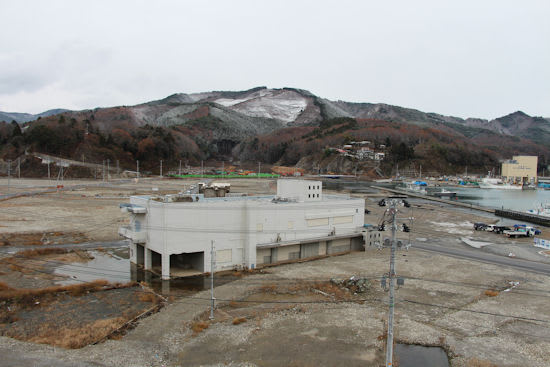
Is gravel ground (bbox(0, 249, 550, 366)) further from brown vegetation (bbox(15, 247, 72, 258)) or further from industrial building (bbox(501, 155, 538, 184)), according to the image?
industrial building (bbox(501, 155, 538, 184))

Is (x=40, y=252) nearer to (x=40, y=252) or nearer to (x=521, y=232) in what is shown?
(x=40, y=252)

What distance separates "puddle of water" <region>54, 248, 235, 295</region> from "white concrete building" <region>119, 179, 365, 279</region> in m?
0.76

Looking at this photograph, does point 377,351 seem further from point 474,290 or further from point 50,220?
point 50,220

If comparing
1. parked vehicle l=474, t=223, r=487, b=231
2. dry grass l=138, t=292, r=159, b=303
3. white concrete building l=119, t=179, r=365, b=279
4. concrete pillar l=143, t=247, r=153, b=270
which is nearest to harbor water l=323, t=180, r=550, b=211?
parked vehicle l=474, t=223, r=487, b=231

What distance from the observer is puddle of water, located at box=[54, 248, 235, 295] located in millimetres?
20922

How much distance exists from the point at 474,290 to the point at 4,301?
23997 mm

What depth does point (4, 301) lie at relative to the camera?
1816cm

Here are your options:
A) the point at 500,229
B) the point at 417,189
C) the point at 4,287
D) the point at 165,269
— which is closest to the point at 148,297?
the point at 165,269

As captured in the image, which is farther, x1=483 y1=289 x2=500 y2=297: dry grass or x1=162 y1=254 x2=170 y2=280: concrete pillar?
x1=162 y1=254 x2=170 y2=280: concrete pillar

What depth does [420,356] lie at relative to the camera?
1408cm

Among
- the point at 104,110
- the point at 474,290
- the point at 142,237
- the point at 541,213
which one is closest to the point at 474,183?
the point at 541,213

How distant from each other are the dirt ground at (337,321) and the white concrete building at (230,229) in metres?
1.45

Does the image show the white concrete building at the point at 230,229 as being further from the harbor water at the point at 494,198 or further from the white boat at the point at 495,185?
the white boat at the point at 495,185

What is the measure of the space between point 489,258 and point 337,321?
17.8 metres
